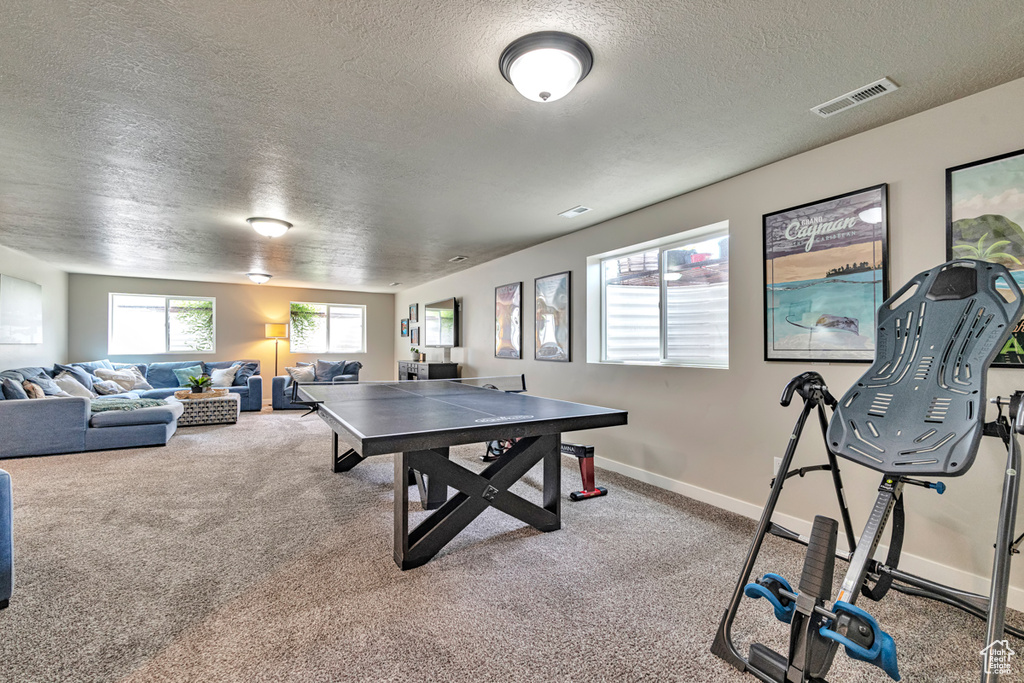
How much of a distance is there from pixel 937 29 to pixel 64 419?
710cm

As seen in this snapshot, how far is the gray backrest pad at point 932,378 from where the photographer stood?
1454 mm

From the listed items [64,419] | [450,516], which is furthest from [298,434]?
[450,516]

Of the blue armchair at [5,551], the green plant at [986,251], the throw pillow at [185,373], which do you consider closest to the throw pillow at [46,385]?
the throw pillow at [185,373]

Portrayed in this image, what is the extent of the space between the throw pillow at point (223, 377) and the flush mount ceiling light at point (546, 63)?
781 centimetres

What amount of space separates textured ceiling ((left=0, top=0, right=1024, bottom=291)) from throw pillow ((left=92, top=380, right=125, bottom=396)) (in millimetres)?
A: 3368

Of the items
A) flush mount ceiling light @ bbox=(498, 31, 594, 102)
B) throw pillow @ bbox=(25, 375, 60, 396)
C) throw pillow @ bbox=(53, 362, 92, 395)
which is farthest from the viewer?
throw pillow @ bbox=(53, 362, 92, 395)

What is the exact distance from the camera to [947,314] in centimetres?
168

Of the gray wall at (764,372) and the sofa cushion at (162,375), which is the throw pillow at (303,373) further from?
the gray wall at (764,372)

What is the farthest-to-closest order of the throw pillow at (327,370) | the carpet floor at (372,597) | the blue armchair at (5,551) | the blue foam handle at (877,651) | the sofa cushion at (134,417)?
the throw pillow at (327,370)
the sofa cushion at (134,417)
the blue armchair at (5,551)
the carpet floor at (372,597)
the blue foam handle at (877,651)

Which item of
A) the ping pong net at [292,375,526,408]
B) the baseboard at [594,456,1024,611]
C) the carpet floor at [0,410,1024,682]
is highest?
the ping pong net at [292,375,526,408]

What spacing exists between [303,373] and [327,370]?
41cm

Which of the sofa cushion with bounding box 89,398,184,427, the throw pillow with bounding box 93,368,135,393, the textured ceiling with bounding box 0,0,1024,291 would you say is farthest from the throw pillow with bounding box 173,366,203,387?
the textured ceiling with bounding box 0,0,1024,291

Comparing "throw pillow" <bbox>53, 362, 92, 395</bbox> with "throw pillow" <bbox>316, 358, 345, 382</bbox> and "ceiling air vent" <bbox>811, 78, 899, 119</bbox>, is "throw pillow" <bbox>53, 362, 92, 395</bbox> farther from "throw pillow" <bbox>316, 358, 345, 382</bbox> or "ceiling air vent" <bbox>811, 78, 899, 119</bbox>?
"ceiling air vent" <bbox>811, 78, 899, 119</bbox>

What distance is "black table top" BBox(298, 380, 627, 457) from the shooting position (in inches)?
78.5
